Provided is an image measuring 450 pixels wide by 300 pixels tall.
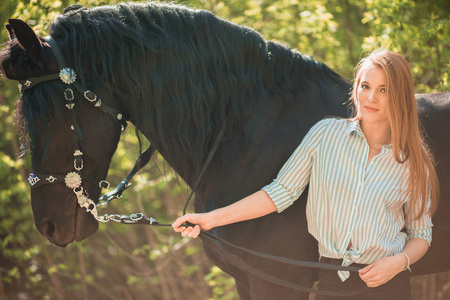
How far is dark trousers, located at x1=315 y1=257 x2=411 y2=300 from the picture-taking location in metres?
1.99

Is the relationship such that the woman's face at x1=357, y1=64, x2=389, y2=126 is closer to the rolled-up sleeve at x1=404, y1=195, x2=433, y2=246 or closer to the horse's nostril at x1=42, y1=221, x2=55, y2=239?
the rolled-up sleeve at x1=404, y1=195, x2=433, y2=246

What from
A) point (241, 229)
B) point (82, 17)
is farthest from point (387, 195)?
point (82, 17)

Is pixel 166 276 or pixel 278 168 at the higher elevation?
pixel 278 168

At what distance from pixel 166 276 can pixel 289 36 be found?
3.41 m

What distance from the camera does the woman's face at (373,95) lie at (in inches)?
75.4

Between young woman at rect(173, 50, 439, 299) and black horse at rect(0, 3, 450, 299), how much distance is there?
0.71 ft

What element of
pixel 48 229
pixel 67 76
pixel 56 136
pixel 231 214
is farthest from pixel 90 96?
pixel 231 214

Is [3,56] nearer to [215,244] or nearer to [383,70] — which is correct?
[215,244]

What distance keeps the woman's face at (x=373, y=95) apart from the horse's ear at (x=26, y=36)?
1.54 m

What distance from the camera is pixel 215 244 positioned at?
226 centimetres

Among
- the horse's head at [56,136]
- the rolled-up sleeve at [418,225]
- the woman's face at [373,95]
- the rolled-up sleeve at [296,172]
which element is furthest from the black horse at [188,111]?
the woman's face at [373,95]

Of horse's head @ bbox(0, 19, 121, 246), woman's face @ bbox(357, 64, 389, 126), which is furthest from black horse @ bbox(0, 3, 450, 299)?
woman's face @ bbox(357, 64, 389, 126)

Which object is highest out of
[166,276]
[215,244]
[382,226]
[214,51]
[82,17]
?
[82,17]

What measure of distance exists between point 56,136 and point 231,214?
94 cm
